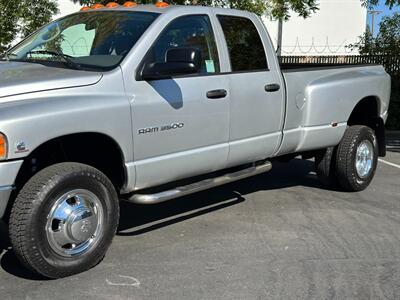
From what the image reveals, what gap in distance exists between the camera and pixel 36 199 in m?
3.89

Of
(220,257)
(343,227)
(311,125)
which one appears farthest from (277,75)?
(220,257)

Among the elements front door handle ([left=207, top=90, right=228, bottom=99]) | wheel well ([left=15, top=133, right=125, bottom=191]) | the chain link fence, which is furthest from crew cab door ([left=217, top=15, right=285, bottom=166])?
the chain link fence

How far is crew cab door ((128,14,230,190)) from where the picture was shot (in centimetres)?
451

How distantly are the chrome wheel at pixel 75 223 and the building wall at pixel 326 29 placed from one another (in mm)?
23285

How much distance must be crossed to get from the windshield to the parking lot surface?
5.11ft

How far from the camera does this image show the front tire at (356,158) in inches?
266

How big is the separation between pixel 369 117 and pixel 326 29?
2093 centimetres

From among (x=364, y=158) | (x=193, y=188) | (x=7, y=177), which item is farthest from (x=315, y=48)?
(x=7, y=177)

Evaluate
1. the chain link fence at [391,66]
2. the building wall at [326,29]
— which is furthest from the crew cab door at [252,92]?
the building wall at [326,29]

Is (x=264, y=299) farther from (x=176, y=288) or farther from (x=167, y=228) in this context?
(x=167, y=228)

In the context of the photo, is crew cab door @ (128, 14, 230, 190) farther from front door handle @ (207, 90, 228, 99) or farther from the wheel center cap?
the wheel center cap

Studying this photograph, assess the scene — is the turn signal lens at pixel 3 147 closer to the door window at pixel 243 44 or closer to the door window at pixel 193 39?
the door window at pixel 193 39

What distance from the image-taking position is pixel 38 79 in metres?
4.12

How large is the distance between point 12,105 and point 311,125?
3289 mm
